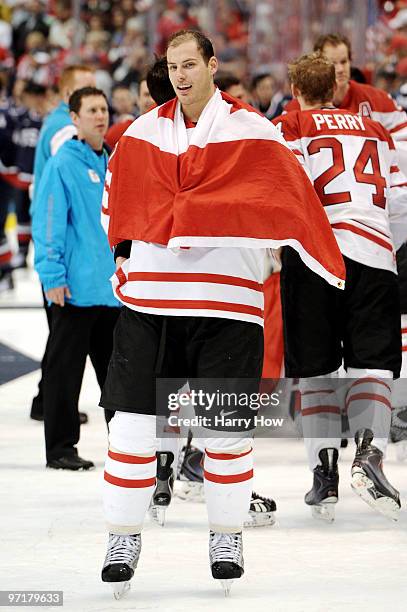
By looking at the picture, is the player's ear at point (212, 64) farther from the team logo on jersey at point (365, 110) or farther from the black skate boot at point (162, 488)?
the team logo on jersey at point (365, 110)

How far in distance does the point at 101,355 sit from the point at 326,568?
157cm

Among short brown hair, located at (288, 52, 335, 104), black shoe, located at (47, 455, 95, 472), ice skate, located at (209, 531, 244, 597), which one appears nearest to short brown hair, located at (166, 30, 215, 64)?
short brown hair, located at (288, 52, 335, 104)

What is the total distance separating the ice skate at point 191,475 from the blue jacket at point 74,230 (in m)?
0.61

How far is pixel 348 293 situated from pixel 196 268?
0.89 m

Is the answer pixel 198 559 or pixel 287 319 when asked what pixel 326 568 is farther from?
pixel 287 319

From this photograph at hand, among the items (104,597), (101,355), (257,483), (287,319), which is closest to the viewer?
(104,597)

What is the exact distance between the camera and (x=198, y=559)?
3486mm

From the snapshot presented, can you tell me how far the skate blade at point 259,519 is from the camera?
3.88 meters

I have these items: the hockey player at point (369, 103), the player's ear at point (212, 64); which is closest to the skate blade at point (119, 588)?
the player's ear at point (212, 64)

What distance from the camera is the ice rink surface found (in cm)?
312

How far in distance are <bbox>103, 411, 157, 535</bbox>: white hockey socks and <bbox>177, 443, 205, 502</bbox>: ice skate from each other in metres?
1.08

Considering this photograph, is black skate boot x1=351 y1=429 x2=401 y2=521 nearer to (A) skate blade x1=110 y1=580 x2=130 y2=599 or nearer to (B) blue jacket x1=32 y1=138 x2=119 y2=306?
(A) skate blade x1=110 y1=580 x2=130 y2=599

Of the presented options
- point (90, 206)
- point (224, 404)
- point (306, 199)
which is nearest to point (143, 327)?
point (224, 404)

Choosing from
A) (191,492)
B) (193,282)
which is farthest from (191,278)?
(191,492)
